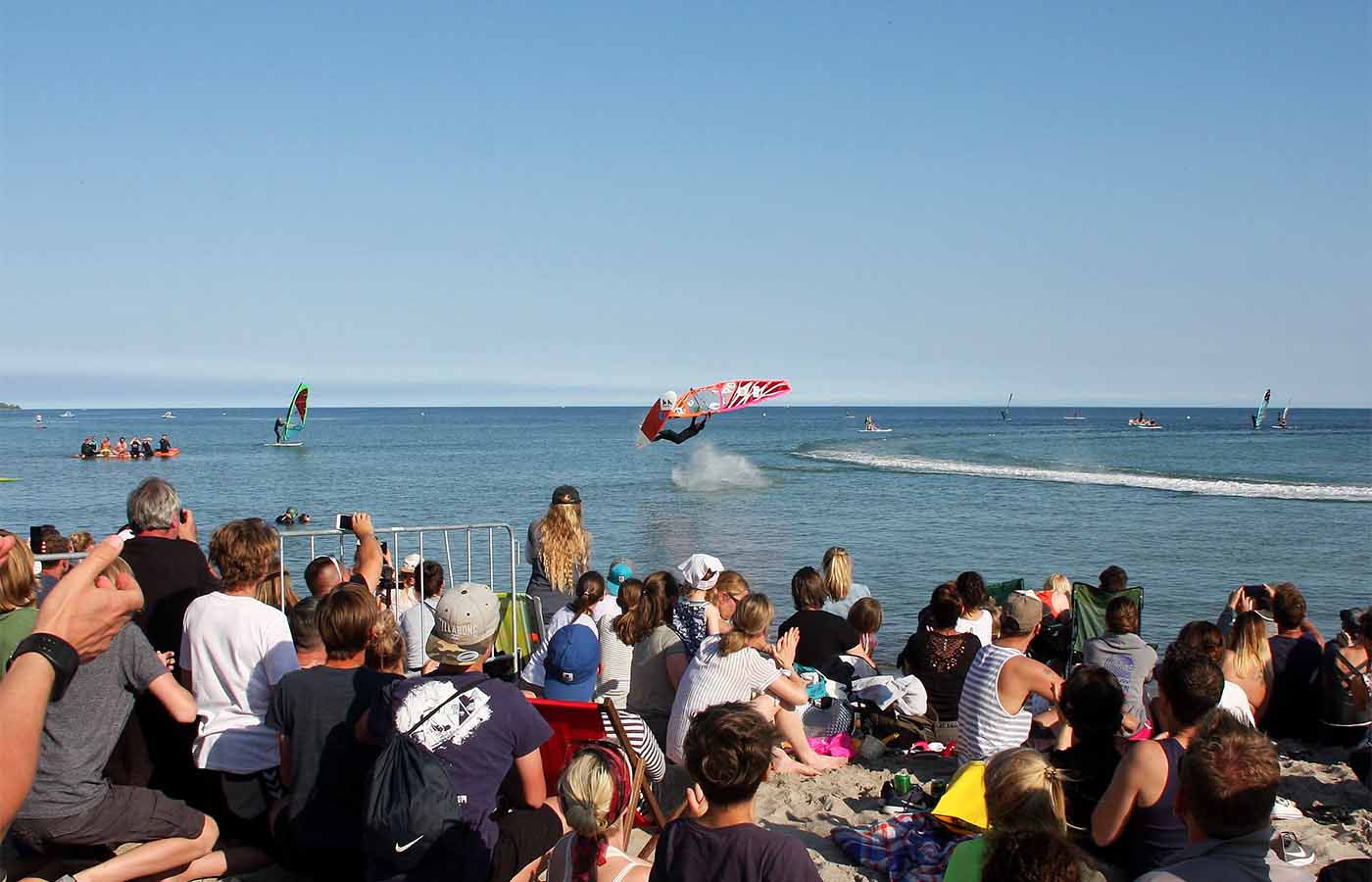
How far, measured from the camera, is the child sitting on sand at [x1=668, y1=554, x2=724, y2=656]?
626 centimetres

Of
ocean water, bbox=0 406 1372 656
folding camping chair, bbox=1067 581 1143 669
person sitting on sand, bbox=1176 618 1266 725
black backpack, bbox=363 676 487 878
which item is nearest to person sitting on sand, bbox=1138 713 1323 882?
black backpack, bbox=363 676 487 878

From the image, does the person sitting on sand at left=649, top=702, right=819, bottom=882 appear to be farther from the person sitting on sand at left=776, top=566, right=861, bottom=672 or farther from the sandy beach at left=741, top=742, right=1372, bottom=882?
the person sitting on sand at left=776, top=566, right=861, bottom=672

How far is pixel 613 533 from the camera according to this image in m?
25.8

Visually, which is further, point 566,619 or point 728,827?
point 566,619

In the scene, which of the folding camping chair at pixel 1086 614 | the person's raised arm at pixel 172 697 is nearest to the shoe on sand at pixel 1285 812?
the folding camping chair at pixel 1086 614

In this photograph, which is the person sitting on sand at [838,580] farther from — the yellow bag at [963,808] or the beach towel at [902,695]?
the yellow bag at [963,808]

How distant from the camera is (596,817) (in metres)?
3.18

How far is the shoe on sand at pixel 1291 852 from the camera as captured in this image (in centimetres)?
466

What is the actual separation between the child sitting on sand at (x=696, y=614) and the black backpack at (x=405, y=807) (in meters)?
2.63

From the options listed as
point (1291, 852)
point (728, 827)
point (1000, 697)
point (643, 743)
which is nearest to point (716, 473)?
point (1000, 697)

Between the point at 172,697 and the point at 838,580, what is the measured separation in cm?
553

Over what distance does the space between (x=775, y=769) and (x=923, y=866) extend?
1.58 meters

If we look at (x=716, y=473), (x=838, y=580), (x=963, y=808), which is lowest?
(x=716, y=473)

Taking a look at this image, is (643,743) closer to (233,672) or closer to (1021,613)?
(233,672)
